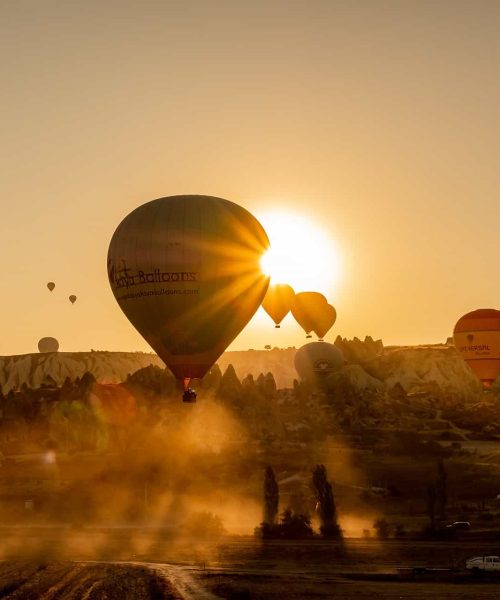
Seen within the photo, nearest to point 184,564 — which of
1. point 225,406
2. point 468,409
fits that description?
point 225,406

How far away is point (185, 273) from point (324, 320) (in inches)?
4598

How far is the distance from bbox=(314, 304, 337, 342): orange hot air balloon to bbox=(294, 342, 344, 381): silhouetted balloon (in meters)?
5.60

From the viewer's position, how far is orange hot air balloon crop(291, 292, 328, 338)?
178 metres

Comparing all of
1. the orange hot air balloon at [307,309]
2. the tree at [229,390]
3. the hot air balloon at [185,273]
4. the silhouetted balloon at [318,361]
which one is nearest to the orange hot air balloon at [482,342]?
the tree at [229,390]

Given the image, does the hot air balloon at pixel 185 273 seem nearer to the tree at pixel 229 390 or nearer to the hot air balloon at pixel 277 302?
the tree at pixel 229 390

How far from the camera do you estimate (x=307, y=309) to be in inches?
7028

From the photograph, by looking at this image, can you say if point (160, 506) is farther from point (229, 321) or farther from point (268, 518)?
point (229, 321)

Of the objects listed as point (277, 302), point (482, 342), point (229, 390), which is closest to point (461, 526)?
point (482, 342)

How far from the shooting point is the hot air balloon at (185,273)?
65.9 meters

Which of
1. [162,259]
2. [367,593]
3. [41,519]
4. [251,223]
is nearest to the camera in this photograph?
[367,593]

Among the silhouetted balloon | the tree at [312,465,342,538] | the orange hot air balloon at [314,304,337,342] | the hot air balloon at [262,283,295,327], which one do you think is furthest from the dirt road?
the silhouetted balloon

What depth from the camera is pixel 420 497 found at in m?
83.2

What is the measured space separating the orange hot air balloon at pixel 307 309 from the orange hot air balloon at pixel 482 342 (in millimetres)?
52801

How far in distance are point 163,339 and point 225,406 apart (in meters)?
73.5
